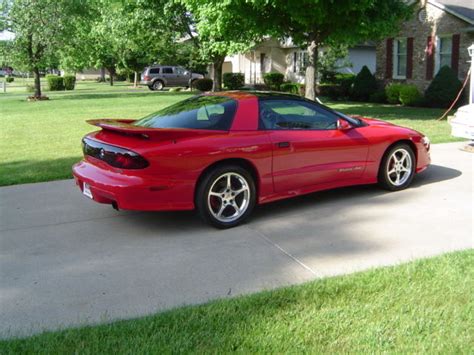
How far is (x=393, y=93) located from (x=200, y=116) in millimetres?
20391

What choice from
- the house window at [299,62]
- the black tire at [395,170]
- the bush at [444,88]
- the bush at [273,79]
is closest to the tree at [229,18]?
the bush at [444,88]

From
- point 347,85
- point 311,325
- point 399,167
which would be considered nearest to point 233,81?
point 347,85

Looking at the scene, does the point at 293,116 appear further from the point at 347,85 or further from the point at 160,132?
the point at 347,85

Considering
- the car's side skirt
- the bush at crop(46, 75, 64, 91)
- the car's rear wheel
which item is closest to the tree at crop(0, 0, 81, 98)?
the car's rear wheel

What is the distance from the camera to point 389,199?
6.64m

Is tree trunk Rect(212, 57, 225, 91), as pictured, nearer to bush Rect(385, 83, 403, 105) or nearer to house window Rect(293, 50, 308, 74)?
house window Rect(293, 50, 308, 74)

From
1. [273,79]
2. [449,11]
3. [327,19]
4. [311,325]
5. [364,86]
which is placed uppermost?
[449,11]

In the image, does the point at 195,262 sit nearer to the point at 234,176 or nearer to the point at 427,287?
the point at 234,176

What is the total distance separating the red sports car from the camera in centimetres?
520

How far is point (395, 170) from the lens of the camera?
6969 millimetres

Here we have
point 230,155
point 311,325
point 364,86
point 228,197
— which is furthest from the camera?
point 364,86

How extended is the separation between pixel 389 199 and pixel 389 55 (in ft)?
71.5

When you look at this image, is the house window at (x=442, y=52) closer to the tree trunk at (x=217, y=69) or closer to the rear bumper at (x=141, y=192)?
the tree trunk at (x=217, y=69)

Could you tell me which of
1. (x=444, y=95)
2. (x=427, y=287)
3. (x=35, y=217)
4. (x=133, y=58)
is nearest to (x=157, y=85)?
(x=133, y=58)
